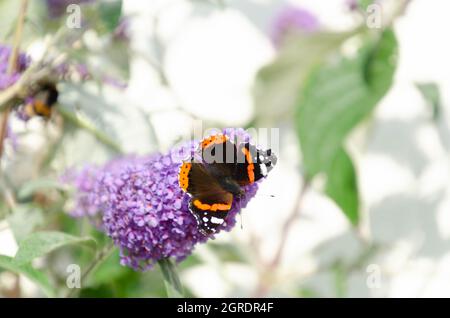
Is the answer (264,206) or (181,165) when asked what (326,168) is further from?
(181,165)

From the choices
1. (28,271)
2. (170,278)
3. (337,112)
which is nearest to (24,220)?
(28,271)

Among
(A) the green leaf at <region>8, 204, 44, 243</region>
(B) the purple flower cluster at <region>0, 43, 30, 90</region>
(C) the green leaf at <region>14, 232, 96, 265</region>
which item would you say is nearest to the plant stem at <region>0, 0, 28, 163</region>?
(B) the purple flower cluster at <region>0, 43, 30, 90</region>

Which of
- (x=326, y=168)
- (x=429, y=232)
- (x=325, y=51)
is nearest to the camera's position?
(x=326, y=168)

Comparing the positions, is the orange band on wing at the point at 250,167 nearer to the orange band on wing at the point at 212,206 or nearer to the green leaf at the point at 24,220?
the orange band on wing at the point at 212,206

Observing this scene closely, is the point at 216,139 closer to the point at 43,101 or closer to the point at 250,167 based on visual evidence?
the point at 250,167

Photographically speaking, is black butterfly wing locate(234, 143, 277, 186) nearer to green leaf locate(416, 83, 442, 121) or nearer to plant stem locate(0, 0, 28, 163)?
plant stem locate(0, 0, 28, 163)

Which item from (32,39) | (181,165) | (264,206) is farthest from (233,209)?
(264,206)
